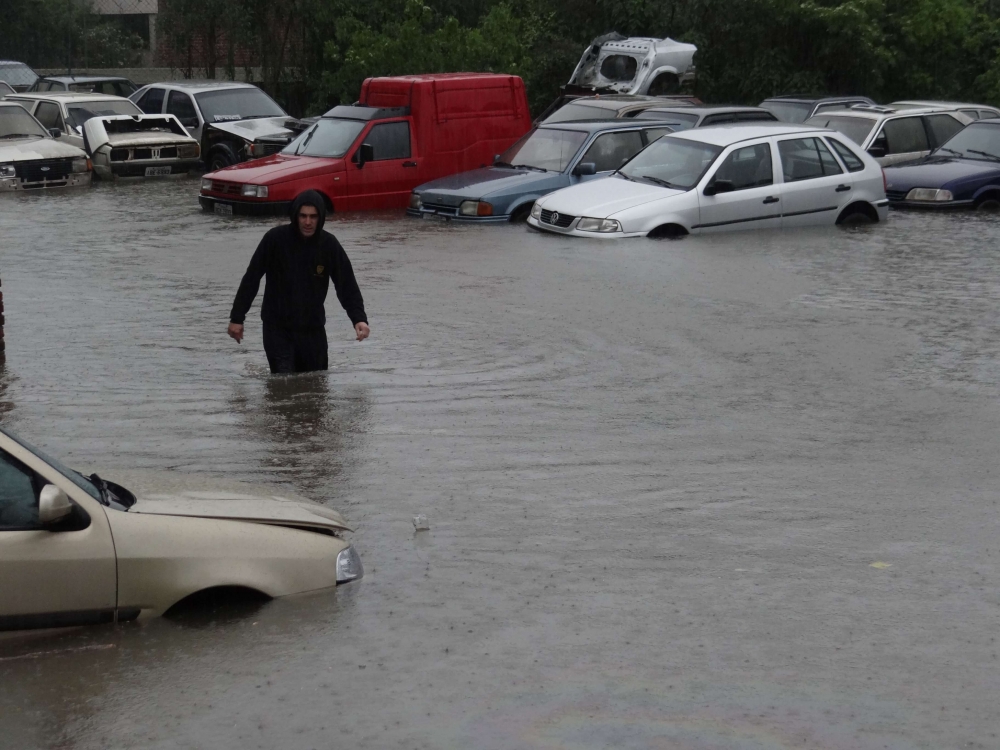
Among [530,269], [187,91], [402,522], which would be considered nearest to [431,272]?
[530,269]

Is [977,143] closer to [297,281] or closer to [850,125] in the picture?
[850,125]

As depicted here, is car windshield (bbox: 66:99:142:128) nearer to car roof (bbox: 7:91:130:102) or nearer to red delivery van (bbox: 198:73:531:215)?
car roof (bbox: 7:91:130:102)

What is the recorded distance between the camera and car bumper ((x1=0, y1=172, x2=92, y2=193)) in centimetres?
2248

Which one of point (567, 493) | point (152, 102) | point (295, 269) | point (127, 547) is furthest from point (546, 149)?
point (127, 547)

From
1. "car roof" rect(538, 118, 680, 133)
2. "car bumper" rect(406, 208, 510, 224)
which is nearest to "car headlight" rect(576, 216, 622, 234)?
"car bumper" rect(406, 208, 510, 224)

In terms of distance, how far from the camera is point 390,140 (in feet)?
66.7

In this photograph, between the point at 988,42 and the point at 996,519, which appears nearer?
the point at 996,519

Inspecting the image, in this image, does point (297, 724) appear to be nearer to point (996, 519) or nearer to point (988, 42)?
point (996, 519)

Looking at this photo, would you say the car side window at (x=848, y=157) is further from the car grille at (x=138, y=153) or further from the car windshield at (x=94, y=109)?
the car windshield at (x=94, y=109)

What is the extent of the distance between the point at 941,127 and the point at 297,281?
16.0m

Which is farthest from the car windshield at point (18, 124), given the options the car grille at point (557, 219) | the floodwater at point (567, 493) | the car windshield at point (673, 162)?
the car windshield at point (673, 162)

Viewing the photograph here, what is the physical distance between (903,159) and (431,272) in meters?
10.1

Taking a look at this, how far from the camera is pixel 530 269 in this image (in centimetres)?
1468

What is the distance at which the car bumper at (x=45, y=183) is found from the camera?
2248cm
